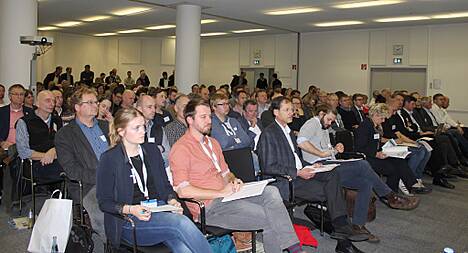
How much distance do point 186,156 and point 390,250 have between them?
2117mm

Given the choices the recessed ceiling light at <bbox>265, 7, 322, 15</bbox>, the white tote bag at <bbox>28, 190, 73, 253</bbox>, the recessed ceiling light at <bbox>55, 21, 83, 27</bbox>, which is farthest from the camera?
the recessed ceiling light at <bbox>55, 21, 83, 27</bbox>

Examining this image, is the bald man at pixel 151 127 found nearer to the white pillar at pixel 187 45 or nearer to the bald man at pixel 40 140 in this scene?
the bald man at pixel 40 140

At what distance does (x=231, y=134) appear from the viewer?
201 inches

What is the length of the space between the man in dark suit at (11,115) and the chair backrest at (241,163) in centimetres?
265

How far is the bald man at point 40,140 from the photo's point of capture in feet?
14.9

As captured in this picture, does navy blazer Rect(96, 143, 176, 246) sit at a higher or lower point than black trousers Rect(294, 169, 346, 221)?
higher

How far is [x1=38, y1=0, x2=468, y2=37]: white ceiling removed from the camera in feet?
33.4

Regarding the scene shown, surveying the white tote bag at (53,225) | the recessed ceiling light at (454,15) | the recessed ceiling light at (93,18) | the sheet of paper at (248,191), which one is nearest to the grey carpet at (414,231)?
the sheet of paper at (248,191)

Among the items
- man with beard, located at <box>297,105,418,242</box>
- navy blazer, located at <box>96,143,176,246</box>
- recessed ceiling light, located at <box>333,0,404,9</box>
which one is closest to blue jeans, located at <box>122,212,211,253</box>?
navy blazer, located at <box>96,143,176,246</box>

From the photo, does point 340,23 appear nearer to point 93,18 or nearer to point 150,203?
point 93,18

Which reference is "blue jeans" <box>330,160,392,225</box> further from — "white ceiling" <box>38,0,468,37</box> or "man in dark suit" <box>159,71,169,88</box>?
"man in dark suit" <box>159,71,169,88</box>

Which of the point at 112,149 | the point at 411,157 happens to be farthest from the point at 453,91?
the point at 112,149

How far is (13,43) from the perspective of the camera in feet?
25.3

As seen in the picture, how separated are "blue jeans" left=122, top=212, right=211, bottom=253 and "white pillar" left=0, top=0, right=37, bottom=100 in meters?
5.82
